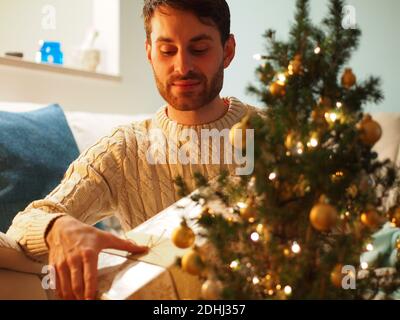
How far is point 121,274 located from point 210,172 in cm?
50

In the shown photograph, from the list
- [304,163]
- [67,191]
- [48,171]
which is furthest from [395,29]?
[304,163]

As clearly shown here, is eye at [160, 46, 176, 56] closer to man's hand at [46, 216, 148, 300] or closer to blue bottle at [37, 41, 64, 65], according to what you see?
man's hand at [46, 216, 148, 300]

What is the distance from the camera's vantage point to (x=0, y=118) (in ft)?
5.41

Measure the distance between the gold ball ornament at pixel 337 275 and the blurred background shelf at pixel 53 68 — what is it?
1.97 meters

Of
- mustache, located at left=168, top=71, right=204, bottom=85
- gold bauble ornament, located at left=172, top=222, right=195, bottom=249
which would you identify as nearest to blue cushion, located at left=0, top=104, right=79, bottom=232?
mustache, located at left=168, top=71, right=204, bottom=85

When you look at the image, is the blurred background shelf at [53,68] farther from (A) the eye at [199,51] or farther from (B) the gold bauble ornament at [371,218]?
(B) the gold bauble ornament at [371,218]

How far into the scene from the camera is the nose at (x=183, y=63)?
3.54 ft

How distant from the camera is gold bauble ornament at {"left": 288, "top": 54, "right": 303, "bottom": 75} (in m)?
0.61

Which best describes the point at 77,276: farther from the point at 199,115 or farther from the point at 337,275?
the point at 199,115

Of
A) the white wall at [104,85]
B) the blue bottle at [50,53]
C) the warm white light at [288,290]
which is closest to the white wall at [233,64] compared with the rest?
the white wall at [104,85]

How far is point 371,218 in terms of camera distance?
21.6 inches

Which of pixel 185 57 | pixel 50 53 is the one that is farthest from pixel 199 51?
pixel 50 53

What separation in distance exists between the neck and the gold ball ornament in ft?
2.37
